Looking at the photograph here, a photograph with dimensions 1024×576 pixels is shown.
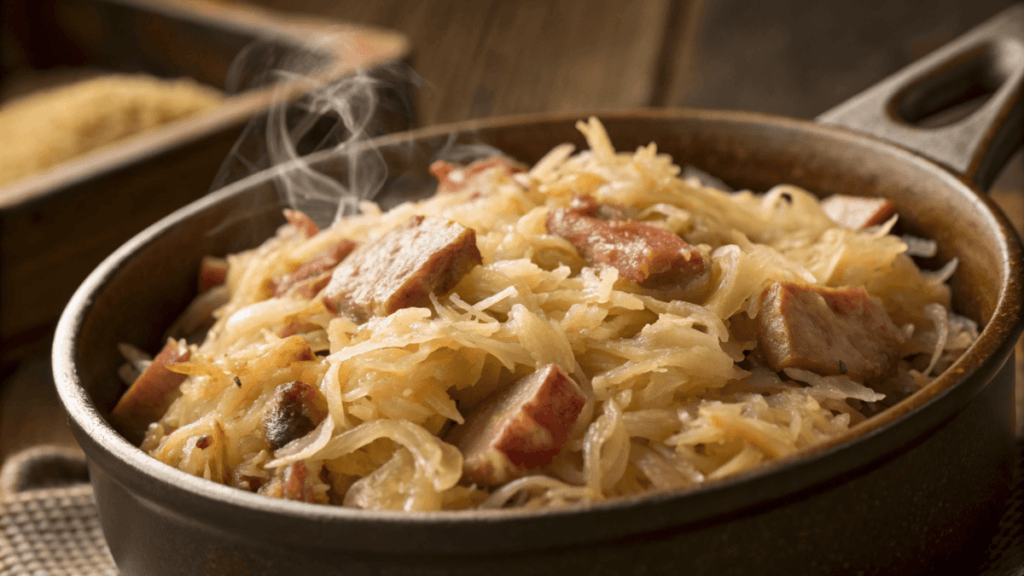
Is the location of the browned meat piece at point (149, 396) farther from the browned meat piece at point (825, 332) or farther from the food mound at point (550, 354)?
the browned meat piece at point (825, 332)

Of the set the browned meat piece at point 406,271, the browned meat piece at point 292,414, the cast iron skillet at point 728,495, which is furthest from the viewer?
the browned meat piece at point 406,271

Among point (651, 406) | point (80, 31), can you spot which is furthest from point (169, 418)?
point (80, 31)

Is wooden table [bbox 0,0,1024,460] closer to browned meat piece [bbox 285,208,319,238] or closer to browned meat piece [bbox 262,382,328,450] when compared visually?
browned meat piece [bbox 285,208,319,238]

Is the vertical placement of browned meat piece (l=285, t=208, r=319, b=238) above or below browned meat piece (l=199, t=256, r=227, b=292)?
above

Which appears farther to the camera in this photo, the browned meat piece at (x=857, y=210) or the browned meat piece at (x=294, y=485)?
the browned meat piece at (x=857, y=210)

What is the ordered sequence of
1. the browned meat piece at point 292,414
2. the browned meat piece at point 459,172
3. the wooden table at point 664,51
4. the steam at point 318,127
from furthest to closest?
1. the wooden table at point 664,51
2. the steam at point 318,127
3. the browned meat piece at point 459,172
4. the browned meat piece at point 292,414

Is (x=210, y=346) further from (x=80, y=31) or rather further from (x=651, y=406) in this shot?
(x=80, y=31)

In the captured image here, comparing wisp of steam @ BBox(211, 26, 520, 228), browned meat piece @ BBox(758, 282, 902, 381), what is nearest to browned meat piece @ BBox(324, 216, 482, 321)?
browned meat piece @ BBox(758, 282, 902, 381)

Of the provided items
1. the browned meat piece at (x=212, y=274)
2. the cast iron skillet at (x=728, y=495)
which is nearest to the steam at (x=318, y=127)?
the browned meat piece at (x=212, y=274)
